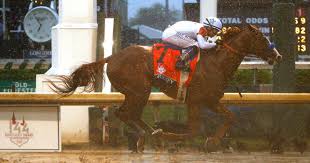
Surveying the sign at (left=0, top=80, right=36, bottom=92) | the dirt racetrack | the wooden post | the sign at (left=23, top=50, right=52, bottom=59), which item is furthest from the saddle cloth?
the sign at (left=23, top=50, right=52, bottom=59)

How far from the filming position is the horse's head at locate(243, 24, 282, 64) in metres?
7.54

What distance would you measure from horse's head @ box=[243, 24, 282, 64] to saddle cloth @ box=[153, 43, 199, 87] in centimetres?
56

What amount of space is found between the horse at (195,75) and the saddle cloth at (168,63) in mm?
56

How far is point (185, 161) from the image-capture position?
9.56 meters

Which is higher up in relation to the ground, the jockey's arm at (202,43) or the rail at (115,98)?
the jockey's arm at (202,43)

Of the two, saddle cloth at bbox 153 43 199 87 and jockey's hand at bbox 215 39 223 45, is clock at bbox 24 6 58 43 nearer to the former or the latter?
saddle cloth at bbox 153 43 199 87

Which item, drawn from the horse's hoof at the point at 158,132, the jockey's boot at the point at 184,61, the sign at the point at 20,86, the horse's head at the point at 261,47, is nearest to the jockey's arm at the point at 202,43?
the jockey's boot at the point at 184,61

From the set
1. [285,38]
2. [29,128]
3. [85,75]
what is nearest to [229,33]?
[85,75]

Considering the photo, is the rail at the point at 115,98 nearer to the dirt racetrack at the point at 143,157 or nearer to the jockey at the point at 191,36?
the dirt racetrack at the point at 143,157

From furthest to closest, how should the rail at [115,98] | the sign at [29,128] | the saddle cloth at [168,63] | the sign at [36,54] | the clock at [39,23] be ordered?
the sign at [36,54]
the clock at [39,23]
the sign at [29,128]
the rail at [115,98]
the saddle cloth at [168,63]

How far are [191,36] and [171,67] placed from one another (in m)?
0.38

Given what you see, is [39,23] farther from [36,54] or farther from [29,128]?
[29,128]

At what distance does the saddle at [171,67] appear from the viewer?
762 centimetres

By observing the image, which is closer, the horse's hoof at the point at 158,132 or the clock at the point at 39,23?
the horse's hoof at the point at 158,132
